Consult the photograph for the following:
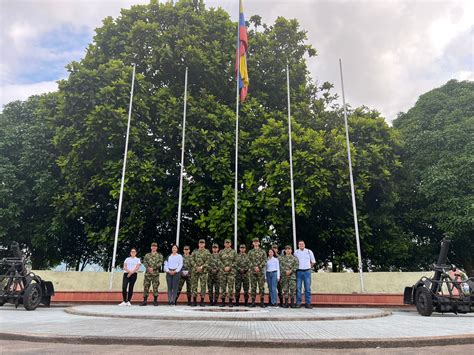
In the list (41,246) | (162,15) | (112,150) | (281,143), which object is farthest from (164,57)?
(41,246)

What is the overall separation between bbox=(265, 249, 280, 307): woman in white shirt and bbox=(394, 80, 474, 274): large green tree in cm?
1260

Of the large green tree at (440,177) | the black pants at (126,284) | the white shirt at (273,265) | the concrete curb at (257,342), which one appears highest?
the large green tree at (440,177)

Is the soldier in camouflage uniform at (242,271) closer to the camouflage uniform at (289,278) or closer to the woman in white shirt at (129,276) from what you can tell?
the camouflage uniform at (289,278)

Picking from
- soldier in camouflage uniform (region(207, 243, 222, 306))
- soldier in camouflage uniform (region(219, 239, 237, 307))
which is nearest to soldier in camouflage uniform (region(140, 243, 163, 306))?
soldier in camouflage uniform (region(207, 243, 222, 306))

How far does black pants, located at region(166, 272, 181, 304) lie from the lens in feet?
40.3

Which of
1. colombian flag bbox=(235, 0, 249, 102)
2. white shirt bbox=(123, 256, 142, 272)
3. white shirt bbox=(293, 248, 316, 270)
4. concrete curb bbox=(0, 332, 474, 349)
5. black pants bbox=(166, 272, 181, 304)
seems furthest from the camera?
colombian flag bbox=(235, 0, 249, 102)

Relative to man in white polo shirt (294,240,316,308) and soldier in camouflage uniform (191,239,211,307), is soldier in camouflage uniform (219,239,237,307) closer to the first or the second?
soldier in camouflage uniform (191,239,211,307)

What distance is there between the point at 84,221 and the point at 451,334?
18.4 metres

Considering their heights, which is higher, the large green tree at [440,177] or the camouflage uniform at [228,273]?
the large green tree at [440,177]

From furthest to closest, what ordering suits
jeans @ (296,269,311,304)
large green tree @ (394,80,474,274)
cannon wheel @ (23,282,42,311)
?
1. large green tree @ (394,80,474,274)
2. jeans @ (296,269,311,304)
3. cannon wheel @ (23,282,42,311)

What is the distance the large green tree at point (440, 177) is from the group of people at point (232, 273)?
12.3m

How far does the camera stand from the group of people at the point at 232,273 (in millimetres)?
11875

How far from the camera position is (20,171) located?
21.2 meters

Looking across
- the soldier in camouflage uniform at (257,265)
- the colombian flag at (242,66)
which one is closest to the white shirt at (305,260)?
the soldier in camouflage uniform at (257,265)
